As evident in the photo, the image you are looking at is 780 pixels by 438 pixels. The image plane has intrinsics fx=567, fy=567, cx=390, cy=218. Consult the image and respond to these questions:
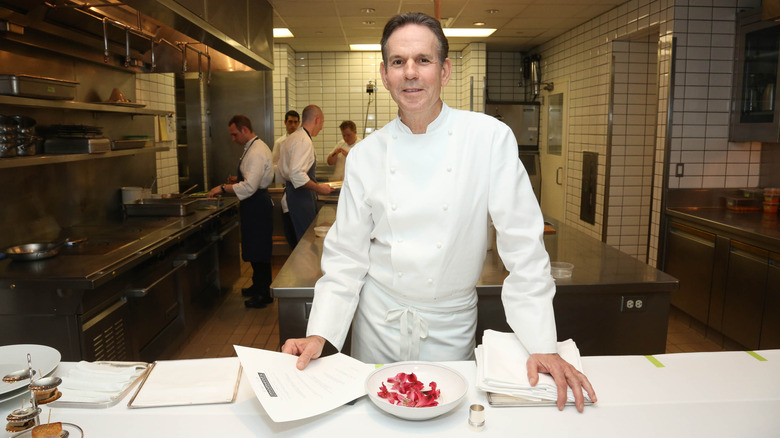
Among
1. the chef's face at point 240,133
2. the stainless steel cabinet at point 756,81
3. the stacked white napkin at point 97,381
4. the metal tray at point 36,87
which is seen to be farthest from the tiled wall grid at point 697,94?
the stacked white napkin at point 97,381

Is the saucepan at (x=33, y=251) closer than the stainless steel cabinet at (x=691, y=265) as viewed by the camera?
Yes

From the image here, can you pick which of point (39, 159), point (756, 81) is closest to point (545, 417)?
point (39, 159)

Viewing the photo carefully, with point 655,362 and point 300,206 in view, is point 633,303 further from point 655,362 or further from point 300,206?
point 300,206

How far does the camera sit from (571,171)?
6449 millimetres

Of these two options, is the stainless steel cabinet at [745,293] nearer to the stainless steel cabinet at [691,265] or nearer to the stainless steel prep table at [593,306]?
the stainless steel cabinet at [691,265]

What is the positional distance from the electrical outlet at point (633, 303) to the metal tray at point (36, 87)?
8.90ft

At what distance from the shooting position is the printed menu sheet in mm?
1124

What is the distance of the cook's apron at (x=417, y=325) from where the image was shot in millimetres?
1647

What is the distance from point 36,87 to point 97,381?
74.1 inches

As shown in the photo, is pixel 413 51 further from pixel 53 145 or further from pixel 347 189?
pixel 53 145

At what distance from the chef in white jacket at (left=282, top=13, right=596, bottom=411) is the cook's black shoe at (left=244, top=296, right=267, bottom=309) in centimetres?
304

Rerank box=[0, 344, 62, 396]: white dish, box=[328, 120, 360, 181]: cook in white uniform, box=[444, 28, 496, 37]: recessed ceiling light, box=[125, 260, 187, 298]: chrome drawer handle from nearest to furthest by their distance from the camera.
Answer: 1. box=[0, 344, 62, 396]: white dish
2. box=[125, 260, 187, 298]: chrome drawer handle
3. box=[444, 28, 496, 37]: recessed ceiling light
4. box=[328, 120, 360, 181]: cook in white uniform

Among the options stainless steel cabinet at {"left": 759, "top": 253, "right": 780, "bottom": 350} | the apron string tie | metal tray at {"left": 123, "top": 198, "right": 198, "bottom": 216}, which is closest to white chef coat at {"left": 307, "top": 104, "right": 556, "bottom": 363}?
the apron string tie

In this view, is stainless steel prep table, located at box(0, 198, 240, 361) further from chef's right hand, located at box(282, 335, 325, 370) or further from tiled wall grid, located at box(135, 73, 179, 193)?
chef's right hand, located at box(282, 335, 325, 370)
